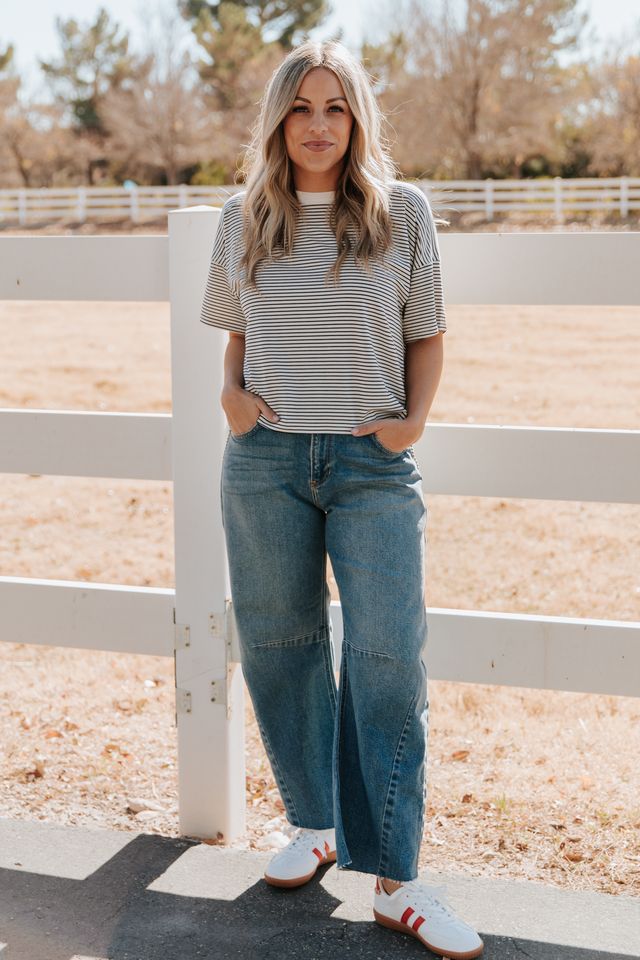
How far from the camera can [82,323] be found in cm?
1380

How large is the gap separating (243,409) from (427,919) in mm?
1273

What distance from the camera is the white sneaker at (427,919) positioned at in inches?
102

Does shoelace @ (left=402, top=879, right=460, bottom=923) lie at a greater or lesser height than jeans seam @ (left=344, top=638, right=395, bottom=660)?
lesser

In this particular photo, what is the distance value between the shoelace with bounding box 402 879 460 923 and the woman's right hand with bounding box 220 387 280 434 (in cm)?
115

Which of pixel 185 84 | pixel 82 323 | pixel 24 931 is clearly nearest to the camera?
pixel 24 931

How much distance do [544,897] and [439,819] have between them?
576 mm

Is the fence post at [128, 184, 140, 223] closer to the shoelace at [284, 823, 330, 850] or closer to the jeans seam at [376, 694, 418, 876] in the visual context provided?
the shoelace at [284, 823, 330, 850]

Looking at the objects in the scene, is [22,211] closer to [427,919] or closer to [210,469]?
[210,469]

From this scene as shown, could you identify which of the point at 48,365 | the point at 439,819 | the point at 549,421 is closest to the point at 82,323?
the point at 48,365

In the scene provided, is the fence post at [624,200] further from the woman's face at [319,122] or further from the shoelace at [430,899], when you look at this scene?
the shoelace at [430,899]

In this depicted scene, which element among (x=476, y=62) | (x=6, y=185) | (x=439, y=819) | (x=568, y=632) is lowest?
(x=439, y=819)

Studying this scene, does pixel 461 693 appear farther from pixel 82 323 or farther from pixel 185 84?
pixel 185 84

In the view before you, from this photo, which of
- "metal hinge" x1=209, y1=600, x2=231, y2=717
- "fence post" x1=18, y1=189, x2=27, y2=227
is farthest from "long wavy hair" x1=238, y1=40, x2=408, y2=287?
"fence post" x1=18, y1=189, x2=27, y2=227

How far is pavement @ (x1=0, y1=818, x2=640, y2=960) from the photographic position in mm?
2645
